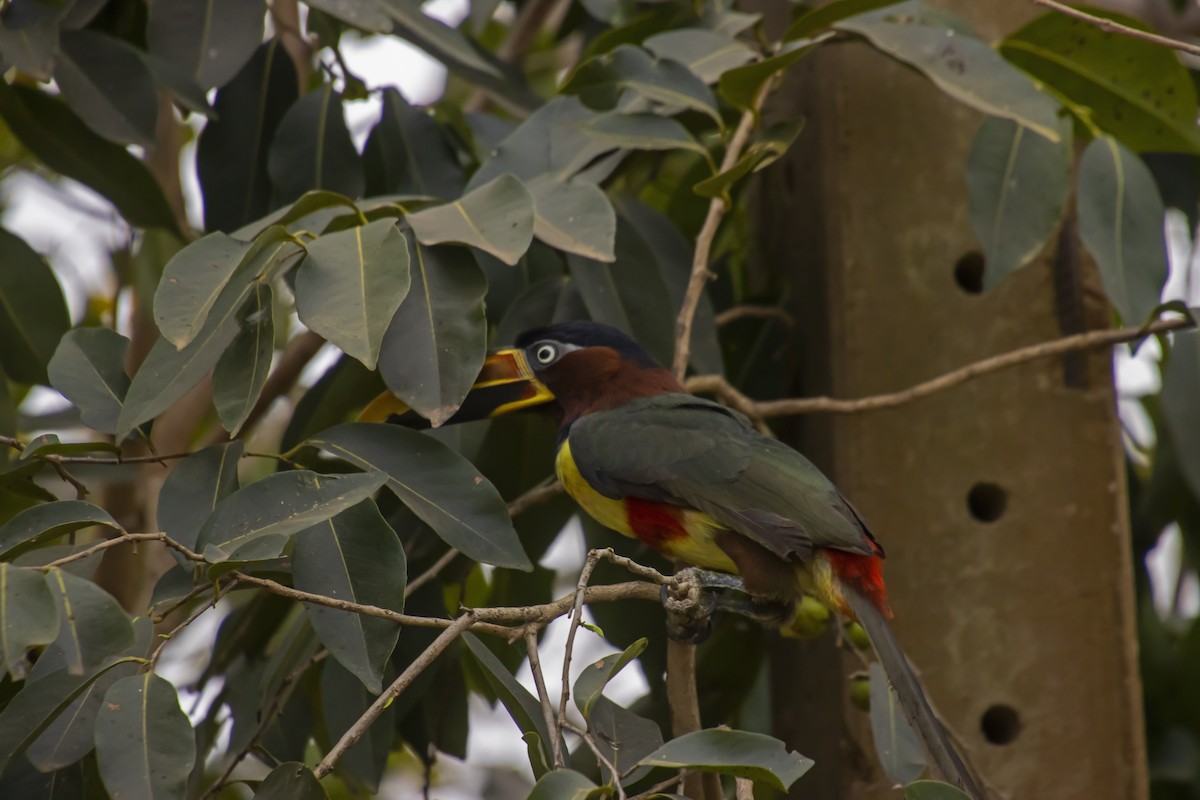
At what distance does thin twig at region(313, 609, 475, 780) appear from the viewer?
1.97m

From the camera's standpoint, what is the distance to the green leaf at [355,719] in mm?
2973

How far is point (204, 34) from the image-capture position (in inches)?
131

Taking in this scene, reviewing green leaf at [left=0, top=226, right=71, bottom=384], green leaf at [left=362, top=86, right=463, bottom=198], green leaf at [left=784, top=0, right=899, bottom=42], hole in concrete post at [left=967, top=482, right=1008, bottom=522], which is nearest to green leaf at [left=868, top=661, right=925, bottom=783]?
hole in concrete post at [left=967, top=482, right=1008, bottom=522]

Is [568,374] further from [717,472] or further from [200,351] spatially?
[200,351]

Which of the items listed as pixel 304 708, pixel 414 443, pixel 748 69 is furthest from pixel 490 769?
pixel 748 69

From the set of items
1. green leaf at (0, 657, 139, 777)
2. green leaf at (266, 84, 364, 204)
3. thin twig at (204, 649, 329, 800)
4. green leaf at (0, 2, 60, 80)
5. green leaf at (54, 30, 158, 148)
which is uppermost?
green leaf at (0, 2, 60, 80)

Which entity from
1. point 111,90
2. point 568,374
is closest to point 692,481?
point 568,374

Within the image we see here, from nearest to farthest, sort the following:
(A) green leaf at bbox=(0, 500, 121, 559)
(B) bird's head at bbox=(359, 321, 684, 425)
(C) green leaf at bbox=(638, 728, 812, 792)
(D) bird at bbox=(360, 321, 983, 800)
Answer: (C) green leaf at bbox=(638, 728, 812, 792)
(A) green leaf at bbox=(0, 500, 121, 559)
(D) bird at bbox=(360, 321, 983, 800)
(B) bird's head at bbox=(359, 321, 684, 425)

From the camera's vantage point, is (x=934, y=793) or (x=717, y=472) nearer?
(x=934, y=793)

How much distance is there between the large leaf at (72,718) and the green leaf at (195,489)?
261 millimetres

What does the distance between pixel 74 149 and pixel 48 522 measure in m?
1.55

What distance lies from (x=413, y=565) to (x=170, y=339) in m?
1.20

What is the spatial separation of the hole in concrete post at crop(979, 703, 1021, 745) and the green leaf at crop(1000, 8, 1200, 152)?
1.47 metres

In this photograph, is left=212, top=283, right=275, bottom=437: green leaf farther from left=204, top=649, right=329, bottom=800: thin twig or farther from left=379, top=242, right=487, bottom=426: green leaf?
left=204, top=649, right=329, bottom=800: thin twig
